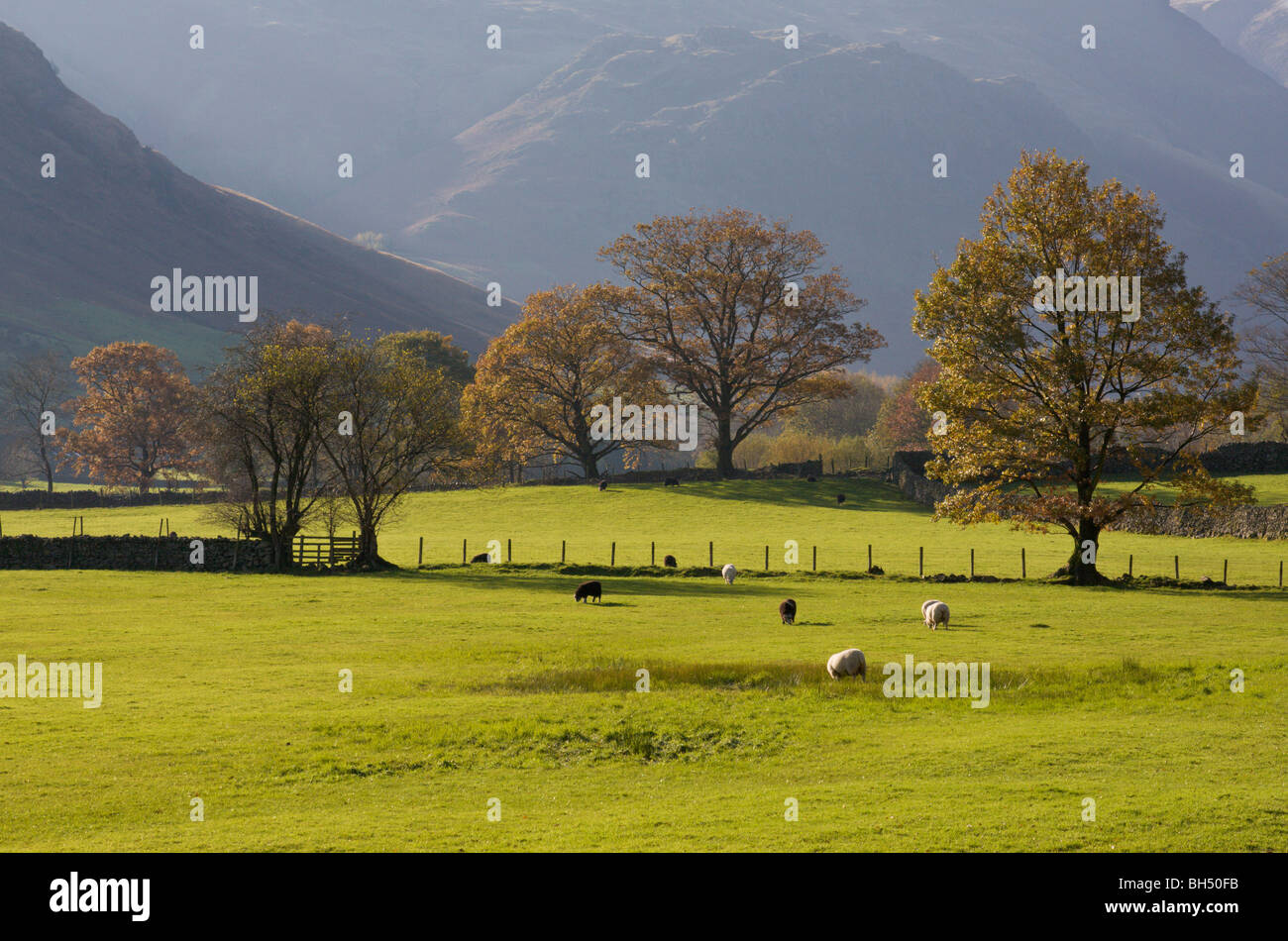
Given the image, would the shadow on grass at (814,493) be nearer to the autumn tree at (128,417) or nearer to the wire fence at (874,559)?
the wire fence at (874,559)

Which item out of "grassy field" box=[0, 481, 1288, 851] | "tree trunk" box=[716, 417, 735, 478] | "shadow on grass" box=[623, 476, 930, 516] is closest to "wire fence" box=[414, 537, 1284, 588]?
"grassy field" box=[0, 481, 1288, 851]

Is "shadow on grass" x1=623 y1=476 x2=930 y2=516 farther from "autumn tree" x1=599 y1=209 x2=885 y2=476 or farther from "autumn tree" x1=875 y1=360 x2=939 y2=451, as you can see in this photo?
"autumn tree" x1=875 y1=360 x2=939 y2=451

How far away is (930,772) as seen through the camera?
1778cm

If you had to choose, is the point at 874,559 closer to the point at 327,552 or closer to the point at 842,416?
the point at 327,552

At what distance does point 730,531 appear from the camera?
7412 centimetres

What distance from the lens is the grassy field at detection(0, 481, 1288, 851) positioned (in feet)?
47.6

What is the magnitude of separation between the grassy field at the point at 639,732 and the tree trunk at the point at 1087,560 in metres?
6.77

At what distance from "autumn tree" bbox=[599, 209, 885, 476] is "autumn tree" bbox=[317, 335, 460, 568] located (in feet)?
123

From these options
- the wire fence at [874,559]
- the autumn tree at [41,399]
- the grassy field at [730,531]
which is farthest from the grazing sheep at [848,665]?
the autumn tree at [41,399]

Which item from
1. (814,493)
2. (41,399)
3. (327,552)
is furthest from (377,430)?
(41,399)

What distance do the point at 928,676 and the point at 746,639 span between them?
8.17 meters

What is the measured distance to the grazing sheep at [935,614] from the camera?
3566 centimetres

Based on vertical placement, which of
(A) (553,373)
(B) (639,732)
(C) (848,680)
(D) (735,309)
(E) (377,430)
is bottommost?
(B) (639,732)

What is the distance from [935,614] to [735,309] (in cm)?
6367
